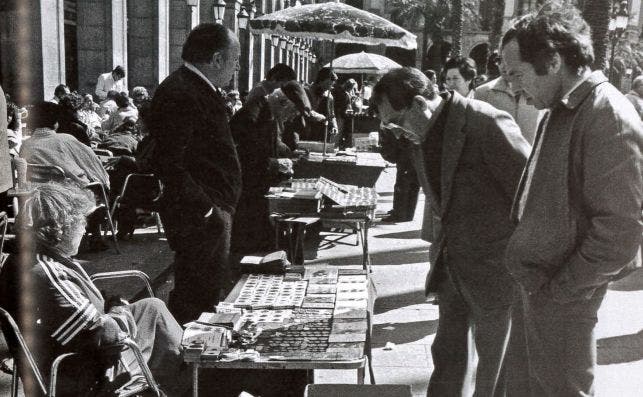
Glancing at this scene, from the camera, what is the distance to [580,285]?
2.43 metres

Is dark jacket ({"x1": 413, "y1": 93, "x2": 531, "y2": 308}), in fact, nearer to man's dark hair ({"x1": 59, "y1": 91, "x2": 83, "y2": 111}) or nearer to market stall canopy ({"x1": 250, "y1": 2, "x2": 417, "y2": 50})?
man's dark hair ({"x1": 59, "y1": 91, "x2": 83, "y2": 111})

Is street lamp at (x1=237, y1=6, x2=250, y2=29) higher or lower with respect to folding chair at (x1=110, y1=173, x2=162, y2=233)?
higher

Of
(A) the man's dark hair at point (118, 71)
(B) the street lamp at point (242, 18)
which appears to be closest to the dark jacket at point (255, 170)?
(A) the man's dark hair at point (118, 71)

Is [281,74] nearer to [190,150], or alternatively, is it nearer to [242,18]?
[190,150]

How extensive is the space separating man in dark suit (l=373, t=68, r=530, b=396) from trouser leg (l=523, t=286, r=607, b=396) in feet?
2.18

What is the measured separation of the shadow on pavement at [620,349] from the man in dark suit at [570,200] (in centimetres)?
263

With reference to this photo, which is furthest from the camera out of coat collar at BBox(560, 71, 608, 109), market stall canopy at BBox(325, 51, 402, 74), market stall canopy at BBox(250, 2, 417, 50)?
market stall canopy at BBox(325, 51, 402, 74)

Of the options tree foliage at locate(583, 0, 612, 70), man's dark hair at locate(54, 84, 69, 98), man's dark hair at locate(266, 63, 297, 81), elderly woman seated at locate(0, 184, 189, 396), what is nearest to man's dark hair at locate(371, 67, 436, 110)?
elderly woman seated at locate(0, 184, 189, 396)

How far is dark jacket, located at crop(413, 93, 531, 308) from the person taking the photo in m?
3.23

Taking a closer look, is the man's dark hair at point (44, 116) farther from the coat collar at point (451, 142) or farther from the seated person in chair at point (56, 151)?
the coat collar at point (451, 142)

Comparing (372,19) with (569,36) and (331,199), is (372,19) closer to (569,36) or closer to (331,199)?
(331,199)

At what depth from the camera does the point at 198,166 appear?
4.30 m

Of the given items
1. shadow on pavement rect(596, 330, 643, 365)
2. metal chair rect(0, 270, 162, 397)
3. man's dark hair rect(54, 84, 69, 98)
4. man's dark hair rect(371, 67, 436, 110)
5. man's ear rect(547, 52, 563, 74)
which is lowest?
shadow on pavement rect(596, 330, 643, 365)

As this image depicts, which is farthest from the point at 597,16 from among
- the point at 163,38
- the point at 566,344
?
the point at 566,344
